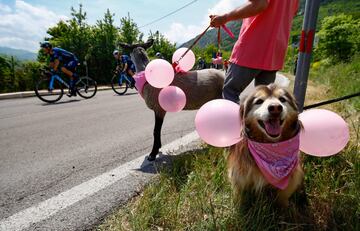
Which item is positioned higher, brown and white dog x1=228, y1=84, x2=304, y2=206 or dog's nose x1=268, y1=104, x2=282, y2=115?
dog's nose x1=268, y1=104, x2=282, y2=115

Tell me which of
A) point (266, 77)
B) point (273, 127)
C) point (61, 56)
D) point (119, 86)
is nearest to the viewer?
point (273, 127)

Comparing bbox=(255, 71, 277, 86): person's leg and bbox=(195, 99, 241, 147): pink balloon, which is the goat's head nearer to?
bbox=(255, 71, 277, 86): person's leg

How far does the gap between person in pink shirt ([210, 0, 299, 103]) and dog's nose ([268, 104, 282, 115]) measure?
3.27 feet

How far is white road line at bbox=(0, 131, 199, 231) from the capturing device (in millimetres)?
2676

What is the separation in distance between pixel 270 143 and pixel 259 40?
1.11 m

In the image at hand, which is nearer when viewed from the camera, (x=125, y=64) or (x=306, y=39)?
(x=306, y=39)

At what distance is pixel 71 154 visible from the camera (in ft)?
15.5

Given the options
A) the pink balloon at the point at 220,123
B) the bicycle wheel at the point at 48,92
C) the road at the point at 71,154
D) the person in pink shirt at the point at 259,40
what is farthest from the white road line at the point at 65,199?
the bicycle wheel at the point at 48,92

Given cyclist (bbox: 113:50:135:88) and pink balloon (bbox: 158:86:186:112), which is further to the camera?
cyclist (bbox: 113:50:135:88)

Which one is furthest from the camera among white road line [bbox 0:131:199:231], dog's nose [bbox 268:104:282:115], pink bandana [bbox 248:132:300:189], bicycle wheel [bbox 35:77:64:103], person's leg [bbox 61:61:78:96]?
person's leg [bbox 61:61:78:96]

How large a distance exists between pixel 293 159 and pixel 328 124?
1.48 ft

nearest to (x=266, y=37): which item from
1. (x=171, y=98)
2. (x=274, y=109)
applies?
(x=274, y=109)

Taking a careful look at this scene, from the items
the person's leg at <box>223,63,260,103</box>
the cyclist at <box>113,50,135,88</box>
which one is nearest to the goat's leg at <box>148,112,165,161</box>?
the person's leg at <box>223,63,260,103</box>

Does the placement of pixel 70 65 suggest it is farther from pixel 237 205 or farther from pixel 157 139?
pixel 237 205
